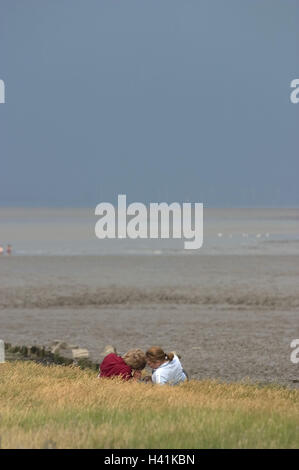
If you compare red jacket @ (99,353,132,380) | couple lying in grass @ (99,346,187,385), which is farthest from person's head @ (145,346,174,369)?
red jacket @ (99,353,132,380)

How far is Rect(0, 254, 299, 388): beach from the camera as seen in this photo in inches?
1125

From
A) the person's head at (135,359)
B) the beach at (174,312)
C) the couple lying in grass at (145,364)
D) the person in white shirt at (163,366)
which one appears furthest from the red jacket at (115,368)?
the beach at (174,312)

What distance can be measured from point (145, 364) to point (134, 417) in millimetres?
5049

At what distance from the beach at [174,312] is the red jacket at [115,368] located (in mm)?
8109

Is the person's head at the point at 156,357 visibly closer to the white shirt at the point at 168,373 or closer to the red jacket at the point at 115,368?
the white shirt at the point at 168,373

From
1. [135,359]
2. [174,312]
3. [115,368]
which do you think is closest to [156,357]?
[135,359]

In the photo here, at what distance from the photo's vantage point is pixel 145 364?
1549cm

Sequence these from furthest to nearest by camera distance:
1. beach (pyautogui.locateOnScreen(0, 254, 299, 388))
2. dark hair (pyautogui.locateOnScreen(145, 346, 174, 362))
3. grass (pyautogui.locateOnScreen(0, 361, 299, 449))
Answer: beach (pyautogui.locateOnScreen(0, 254, 299, 388)), dark hair (pyautogui.locateOnScreen(145, 346, 174, 362)), grass (pyautogui.locateOnScreen(0, 361, 299, 449))

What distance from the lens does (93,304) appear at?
47.7 metres

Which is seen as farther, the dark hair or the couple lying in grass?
the couple lying in grass

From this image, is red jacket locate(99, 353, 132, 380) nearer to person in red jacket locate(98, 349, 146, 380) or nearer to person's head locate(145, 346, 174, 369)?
person in red jacket locate(98, 349, 146, 380)

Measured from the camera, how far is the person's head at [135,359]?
49.7 ft

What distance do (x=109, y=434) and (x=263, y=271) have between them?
70.2m
